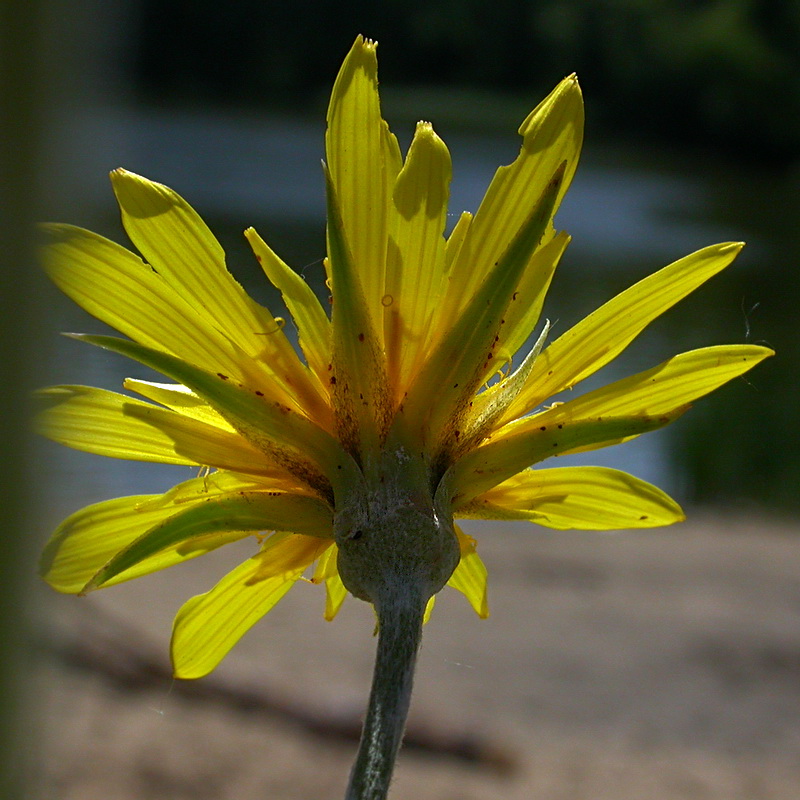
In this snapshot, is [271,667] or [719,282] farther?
[719,282]

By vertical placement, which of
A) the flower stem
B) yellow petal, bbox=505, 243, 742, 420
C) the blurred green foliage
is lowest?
the flower stem

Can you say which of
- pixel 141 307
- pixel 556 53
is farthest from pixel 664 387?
pixel 556 53

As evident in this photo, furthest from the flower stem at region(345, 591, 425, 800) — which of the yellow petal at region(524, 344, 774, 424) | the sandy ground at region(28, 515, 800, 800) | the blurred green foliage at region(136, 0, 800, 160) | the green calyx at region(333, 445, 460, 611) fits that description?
the blurred green foliage at region(136, 0, 800, 160)

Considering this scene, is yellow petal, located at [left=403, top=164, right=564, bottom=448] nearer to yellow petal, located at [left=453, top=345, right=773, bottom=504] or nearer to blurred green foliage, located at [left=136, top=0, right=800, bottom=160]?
yellow petal, located at [left=453, top=345, right=773, bottom=504]

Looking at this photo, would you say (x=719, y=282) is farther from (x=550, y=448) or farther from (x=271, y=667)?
(x=550, y=448)

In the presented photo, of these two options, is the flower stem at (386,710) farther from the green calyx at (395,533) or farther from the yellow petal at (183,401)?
the yellow petal at (183,401)

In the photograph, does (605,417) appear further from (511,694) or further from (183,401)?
(511,694)

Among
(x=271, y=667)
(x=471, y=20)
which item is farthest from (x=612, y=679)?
(x=471, y=20)
